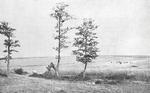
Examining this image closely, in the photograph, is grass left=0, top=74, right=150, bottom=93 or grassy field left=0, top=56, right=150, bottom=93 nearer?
grass left=0, top=74, right=150, bottom=93

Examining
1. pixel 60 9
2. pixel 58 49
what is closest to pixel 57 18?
pixel 60 9

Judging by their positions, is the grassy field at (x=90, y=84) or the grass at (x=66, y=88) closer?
the grass at (x=66, y=88)

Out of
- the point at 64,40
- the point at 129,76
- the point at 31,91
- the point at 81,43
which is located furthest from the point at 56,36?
the point at 31,91

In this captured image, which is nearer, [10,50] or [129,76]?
[129,76]

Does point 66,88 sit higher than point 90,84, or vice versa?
point 66,88

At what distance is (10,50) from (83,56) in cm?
1373

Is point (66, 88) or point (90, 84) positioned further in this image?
point (90, 84)

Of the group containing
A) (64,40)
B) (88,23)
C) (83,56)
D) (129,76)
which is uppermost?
(88,23)

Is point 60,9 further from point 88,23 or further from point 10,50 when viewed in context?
point 10,50

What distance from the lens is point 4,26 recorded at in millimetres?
45469

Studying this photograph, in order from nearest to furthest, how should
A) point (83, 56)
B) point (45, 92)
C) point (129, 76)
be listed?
point (45, 92), point (129, 76), point (83, 56)

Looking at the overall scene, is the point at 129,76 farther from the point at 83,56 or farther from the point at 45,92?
the point at 45,92

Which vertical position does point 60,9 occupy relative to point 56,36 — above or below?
above

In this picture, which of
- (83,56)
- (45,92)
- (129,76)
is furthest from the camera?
(83,56)
